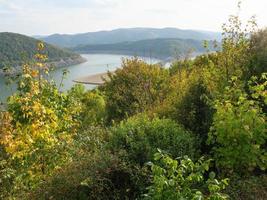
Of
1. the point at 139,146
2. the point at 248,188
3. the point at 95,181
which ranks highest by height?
the point at 139,146

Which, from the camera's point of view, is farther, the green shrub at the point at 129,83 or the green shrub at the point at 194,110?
the green shrub at the point at 129,83

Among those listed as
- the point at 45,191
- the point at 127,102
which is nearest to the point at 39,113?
the point at 45,191

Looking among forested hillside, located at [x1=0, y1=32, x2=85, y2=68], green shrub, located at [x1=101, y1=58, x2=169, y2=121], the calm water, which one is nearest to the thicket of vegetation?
the calm water

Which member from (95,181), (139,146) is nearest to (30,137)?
(95,181)

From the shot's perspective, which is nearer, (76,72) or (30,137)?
(30,137)

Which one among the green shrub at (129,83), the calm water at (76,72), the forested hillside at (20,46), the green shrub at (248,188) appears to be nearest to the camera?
the green shrub at (248,188)

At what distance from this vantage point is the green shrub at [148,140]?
23.0 feet

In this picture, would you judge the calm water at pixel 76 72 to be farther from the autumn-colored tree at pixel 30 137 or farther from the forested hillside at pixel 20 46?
the forested hillside at pixel 20 46

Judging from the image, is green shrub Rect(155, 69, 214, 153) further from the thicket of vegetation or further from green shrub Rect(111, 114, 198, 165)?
green shrub Rect(111, 114, 198, 165)

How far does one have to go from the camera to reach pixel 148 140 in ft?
23.7

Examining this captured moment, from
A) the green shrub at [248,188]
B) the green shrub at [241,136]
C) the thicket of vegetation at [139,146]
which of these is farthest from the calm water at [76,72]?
the green shrub at [248,188]

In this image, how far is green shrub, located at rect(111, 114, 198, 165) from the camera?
23.0ft

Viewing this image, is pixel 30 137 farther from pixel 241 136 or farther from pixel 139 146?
pixel 241 136

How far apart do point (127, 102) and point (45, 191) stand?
457 inches
